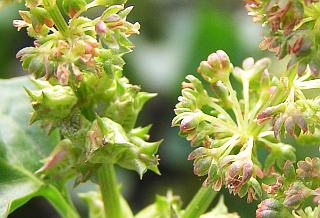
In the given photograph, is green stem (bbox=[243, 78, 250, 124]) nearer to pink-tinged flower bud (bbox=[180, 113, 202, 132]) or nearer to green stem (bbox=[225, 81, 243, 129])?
green stem (bbox=[225, 81, 243, 129])

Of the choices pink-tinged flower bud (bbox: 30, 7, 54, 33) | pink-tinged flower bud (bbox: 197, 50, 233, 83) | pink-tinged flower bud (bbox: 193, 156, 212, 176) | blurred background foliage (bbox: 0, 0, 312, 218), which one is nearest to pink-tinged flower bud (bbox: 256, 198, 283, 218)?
pink-tinged flower bud (bbox: 193, 156, 212, 176)

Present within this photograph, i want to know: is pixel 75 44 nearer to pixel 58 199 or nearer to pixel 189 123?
pixel 189 123

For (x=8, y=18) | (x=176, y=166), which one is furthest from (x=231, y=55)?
(x=8, y=18)

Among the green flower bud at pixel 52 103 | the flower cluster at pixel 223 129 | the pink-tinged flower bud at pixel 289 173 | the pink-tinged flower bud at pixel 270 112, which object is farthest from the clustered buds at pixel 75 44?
the pink-tinged flower bud at pixel 289 173

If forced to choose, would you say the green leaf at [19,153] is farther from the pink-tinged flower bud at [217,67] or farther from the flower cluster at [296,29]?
the flower cluster at [296,29]

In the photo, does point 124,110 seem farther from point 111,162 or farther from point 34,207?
point 34,207
